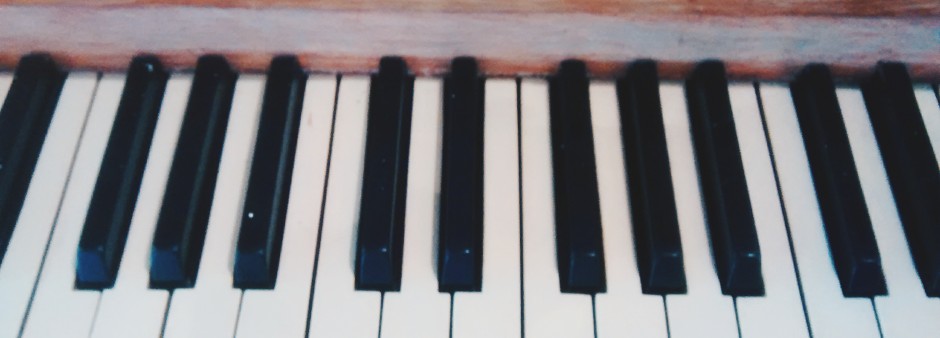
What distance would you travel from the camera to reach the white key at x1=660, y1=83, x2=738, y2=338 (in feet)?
3.27

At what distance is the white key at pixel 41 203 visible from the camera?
1.01m

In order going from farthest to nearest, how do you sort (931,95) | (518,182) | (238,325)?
1. (931,95)
2. (518,182)
3. (238,325)

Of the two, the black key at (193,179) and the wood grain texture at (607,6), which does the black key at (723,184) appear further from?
the black key at (193,179)

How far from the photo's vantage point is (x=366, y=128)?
116cm

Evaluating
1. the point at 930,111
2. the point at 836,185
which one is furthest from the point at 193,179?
the point at 930,111

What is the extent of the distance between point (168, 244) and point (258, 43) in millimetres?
295

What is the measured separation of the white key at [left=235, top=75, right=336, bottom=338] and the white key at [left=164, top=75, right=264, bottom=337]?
2 centimetres

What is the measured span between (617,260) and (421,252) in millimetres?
204

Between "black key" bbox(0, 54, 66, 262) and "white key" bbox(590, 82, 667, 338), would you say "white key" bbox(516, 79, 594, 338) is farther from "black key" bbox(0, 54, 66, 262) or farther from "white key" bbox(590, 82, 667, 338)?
"black key" bbox(0, 54, 66, 262)

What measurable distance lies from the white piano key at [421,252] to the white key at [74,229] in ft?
1.02

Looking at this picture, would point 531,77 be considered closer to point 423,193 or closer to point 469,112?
point 469,112

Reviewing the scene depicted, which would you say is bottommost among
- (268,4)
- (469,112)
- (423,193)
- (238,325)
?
(238,325)

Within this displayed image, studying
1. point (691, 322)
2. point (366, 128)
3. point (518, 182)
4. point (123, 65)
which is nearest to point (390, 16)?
point (366, 128)

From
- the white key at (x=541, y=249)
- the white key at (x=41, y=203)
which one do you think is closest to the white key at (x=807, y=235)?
the white key at (x=541, y=249)
